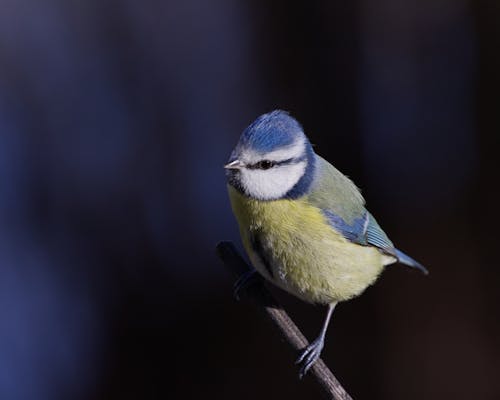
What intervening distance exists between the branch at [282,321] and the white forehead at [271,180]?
0.45ft

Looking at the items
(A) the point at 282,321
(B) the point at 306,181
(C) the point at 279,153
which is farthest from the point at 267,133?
(A) the point at 282,321

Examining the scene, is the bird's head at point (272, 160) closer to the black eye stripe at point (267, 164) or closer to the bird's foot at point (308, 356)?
the black eye stripe at point (267, 164)

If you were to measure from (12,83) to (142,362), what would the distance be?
3.50 feet

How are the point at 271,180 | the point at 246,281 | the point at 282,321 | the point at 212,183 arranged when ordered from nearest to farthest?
the point at 282,321, the point at 271,180, the point at 246,281, the point at 212,183

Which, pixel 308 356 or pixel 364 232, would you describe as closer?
pixel 308 356

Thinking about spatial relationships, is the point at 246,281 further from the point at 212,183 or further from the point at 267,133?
the point at 212,183

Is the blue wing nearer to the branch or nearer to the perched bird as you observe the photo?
the perched bird

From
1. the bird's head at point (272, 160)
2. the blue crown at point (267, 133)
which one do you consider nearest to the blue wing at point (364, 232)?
the bird's head at point (272, 160)

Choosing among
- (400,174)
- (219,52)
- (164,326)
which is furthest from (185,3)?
(164,326)

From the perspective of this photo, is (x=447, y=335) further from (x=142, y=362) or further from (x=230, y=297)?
(x=142, y=362)

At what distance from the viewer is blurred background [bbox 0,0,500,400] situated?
2.46 metres

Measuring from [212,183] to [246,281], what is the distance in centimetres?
111

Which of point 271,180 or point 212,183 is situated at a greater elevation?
point 271,180

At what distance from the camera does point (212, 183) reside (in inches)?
104
